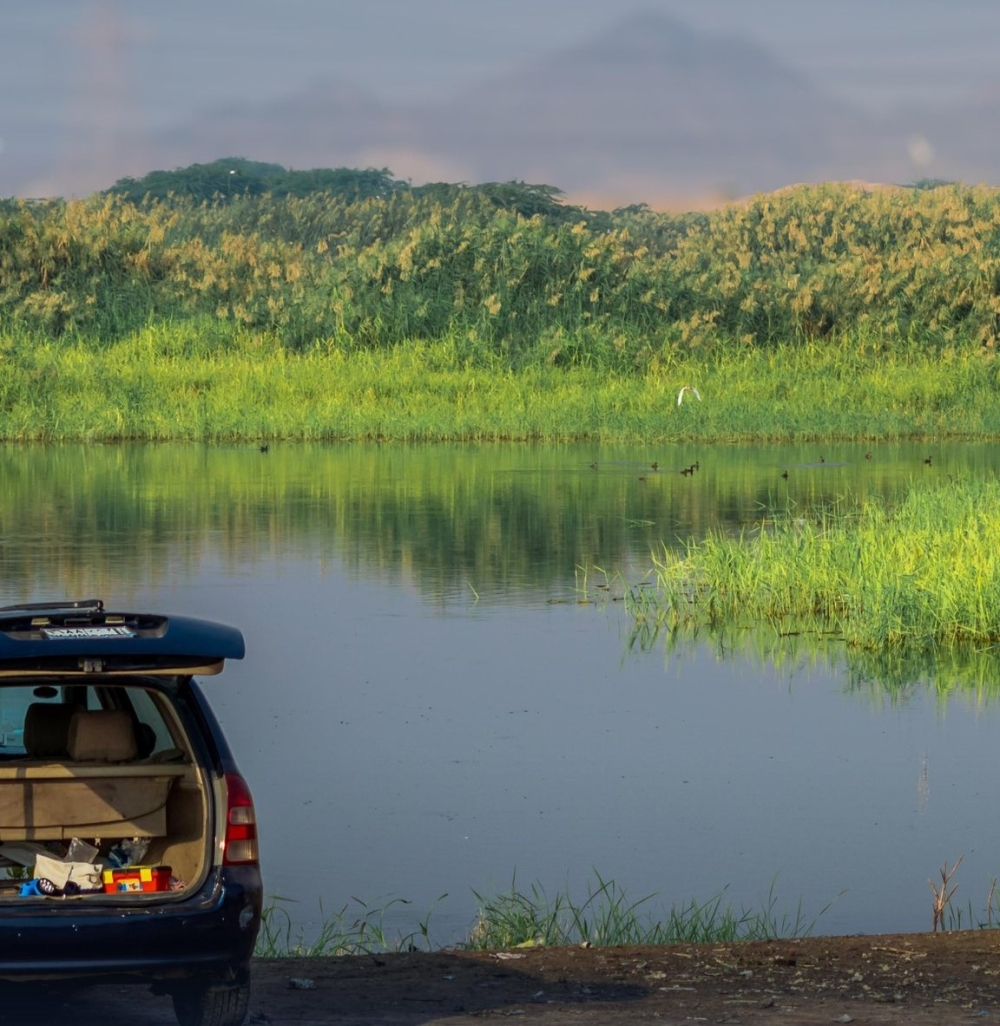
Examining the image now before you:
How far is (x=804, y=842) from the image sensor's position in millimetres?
12078

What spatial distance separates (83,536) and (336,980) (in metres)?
21.7

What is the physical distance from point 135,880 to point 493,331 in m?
50.7

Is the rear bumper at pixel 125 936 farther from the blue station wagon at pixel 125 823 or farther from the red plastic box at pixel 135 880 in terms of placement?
the red plastic box at pixel 135 880

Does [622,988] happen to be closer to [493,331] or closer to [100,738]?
[100,738]

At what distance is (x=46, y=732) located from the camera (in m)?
7.91

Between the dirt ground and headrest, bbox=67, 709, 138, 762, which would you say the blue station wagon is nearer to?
headrest, bbox=67, 709, 138, 762

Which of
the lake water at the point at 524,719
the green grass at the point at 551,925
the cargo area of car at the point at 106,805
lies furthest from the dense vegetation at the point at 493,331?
the cargo area of car at the point at 106,805

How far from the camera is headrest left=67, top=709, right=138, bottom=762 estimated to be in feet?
25.1

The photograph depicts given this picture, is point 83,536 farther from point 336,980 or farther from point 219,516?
point 336,980

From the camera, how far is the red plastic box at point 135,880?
7371 mm

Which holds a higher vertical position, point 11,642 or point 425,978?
point 11,642

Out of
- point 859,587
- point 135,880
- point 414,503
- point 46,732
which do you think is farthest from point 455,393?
point 135,880

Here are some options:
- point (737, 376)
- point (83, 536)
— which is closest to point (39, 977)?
point (83, 536)

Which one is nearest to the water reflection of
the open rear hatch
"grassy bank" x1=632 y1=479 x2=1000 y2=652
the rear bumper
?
"grassy bank" x1=632 y1=479 x2=1000 y2=652
